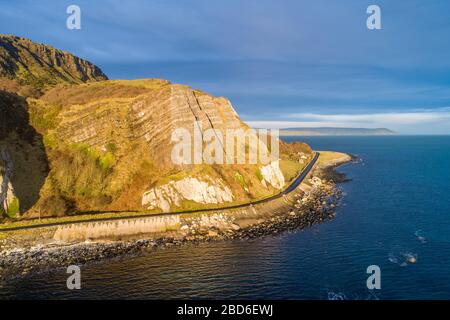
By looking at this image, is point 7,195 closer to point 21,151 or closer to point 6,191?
point 6,191

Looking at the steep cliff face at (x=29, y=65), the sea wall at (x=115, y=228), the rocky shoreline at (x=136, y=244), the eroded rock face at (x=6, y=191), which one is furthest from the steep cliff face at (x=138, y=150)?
the steep cliff face at (x=29, y=65)

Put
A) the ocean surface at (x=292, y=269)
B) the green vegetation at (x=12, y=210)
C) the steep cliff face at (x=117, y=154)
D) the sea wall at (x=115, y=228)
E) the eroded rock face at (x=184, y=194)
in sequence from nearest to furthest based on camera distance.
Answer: the ocean surface at (x=292, y=269) → the sea wall at (x=115, y=228) → the green vegetation at (x=12, y=210) → the eroded rock face at (x=184, y=194) → the steep cliff face at (x=117, y=154)

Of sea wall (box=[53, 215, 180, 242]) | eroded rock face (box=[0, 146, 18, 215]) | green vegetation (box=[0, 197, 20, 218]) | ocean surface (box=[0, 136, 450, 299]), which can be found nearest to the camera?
Result: ocean surface (box=[0, 136, 450, 299])

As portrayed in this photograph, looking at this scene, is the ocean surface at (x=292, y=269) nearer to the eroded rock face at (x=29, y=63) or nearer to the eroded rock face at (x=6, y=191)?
the eroded rock face at (x=6, y=191)

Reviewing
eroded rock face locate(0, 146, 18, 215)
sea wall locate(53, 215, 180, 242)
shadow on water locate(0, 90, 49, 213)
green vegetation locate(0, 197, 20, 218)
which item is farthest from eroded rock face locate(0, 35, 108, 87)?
sea wall locate(53, 215, 180, 242)

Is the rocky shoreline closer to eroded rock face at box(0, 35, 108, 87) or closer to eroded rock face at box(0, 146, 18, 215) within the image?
eroded rock face at box(0, 146, 18, 215)
